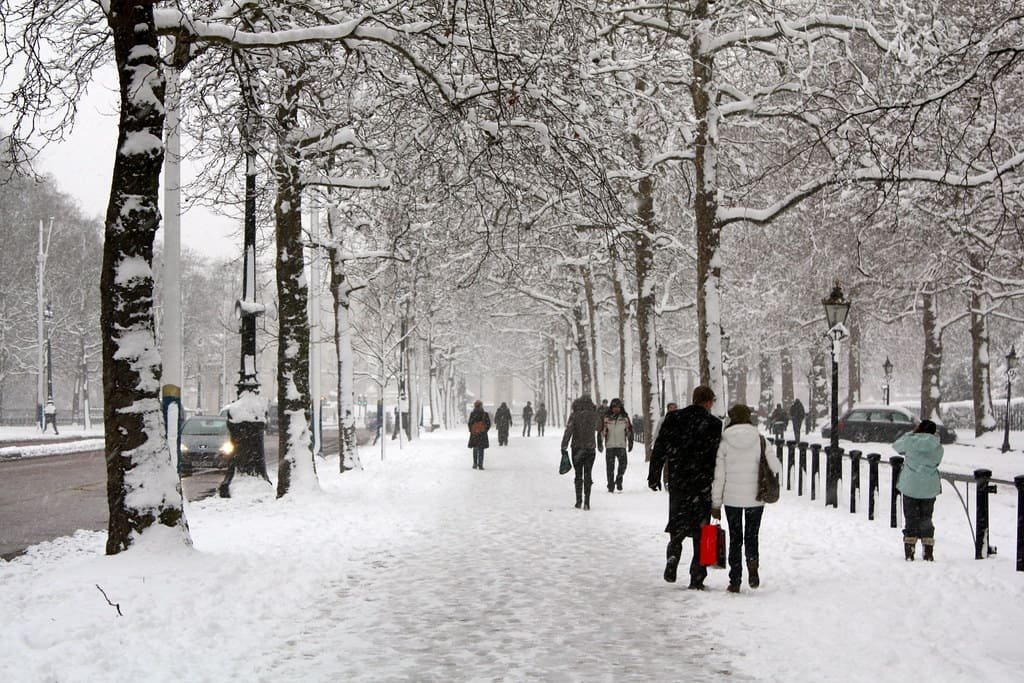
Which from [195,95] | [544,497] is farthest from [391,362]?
[195,95]

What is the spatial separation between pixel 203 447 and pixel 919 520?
20606mm

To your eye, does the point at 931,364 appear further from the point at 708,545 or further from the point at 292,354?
the point at 708,545

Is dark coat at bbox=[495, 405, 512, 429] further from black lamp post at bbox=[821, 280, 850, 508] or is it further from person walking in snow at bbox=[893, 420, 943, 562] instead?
person walking in snow at bbox=[893, 420, 943, 562]

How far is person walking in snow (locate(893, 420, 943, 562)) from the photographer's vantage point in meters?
11.2

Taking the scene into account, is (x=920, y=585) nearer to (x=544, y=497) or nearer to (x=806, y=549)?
(x=806, y=549)

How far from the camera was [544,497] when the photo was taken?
19016mm

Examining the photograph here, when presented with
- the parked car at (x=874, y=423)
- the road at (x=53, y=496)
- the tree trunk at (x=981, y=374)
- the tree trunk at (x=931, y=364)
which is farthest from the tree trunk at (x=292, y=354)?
the parked car at (x=874, y=423)

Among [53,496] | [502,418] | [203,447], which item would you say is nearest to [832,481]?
[53,496]

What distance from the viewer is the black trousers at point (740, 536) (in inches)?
368

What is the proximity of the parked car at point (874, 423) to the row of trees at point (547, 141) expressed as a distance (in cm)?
363

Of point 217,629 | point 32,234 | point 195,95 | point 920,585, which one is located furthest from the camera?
point 32,234

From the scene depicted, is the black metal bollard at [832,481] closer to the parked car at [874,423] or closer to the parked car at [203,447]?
the parked car at [203,447]

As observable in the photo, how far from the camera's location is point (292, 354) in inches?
686

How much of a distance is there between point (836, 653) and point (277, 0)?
778cm
